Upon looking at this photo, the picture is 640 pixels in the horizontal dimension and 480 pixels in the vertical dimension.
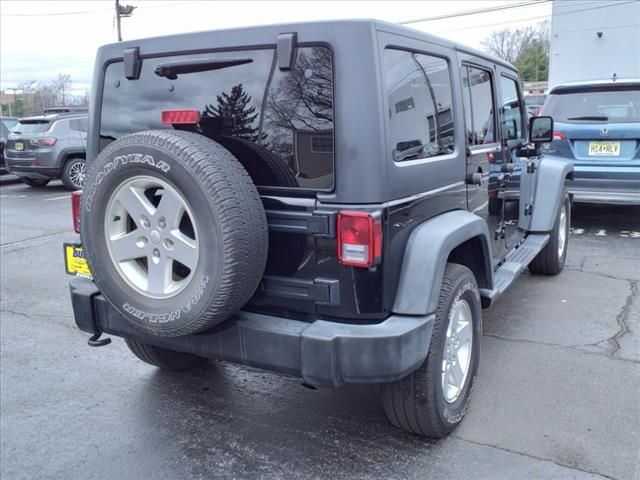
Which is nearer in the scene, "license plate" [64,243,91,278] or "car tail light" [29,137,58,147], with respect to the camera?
"license plate" [64,243,91,278]

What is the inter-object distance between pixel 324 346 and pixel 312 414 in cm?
100

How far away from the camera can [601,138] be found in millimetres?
6699

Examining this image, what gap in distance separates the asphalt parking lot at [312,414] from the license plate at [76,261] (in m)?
0.78

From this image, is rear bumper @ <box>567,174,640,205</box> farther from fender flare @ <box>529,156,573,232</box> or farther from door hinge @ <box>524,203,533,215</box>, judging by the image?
door hinge @ <box>524,203,533,215</box>

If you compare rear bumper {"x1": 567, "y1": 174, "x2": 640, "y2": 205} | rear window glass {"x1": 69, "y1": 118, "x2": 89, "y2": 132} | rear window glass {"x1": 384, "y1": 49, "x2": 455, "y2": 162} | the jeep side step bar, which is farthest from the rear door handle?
rear window glass {"x1": 69, "y1": 118, "x2": 89, "y2": 132}

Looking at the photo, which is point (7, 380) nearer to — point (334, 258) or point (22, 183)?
point (334, 258)

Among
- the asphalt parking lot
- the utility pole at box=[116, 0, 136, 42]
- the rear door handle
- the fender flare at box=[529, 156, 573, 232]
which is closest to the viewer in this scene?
the asphalt parking lot

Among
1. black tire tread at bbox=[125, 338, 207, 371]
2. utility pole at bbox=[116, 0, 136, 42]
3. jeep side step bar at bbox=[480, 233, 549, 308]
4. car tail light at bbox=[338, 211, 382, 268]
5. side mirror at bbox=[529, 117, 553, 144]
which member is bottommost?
black tire tread at bbox=[125, 338, 207, 371]

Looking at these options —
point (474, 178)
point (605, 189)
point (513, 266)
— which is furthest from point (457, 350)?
point (605, 189)

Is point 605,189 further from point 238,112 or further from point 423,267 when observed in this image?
point 238,112

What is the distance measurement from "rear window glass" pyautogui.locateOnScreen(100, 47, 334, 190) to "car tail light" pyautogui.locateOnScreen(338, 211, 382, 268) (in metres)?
0.18

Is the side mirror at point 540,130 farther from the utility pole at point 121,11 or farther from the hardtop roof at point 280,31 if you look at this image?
the utility pole at point 121,11

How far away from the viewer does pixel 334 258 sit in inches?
97.0

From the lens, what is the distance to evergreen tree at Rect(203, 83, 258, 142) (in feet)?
8.46
